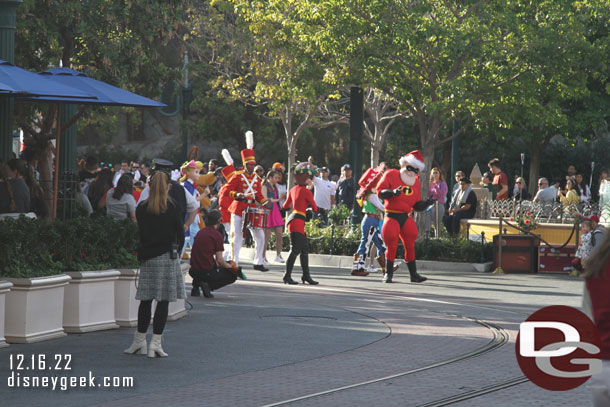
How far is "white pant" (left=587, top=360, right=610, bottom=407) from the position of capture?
4.16m

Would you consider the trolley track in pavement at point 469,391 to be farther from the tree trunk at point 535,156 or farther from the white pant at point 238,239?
the tree trunk at point 535,156

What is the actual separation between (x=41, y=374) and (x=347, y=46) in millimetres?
14579

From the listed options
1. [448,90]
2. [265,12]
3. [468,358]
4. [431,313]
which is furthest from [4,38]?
[265,12]

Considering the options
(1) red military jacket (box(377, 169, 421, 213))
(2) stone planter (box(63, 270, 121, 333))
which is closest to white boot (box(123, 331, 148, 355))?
(2) stone planter (box(63, 270, 121, 333))

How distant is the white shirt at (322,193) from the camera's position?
1070 inches

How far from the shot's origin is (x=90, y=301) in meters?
10.8

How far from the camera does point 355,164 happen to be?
23.2 m

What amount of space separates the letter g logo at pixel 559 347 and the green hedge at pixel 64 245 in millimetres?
5918

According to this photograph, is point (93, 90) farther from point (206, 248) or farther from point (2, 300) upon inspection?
point (2, 300)

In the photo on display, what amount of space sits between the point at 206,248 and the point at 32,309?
13.8 feet

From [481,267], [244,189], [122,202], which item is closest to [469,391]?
[122,202]

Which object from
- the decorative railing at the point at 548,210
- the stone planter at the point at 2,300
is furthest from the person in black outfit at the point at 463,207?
the stone planter at the point at 2,300

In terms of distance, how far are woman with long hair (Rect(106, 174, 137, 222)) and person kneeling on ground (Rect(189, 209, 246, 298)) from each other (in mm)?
988

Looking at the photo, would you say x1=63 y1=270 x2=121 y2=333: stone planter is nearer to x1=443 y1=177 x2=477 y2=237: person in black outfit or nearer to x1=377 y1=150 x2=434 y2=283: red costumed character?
x1=377 y1=150 x2=434 y2=283: red costumed character
